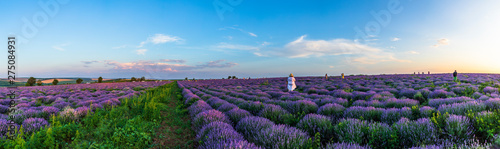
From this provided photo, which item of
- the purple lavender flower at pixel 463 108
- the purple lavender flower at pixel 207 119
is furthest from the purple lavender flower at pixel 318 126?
the purple lavender flower at pixel 463 108

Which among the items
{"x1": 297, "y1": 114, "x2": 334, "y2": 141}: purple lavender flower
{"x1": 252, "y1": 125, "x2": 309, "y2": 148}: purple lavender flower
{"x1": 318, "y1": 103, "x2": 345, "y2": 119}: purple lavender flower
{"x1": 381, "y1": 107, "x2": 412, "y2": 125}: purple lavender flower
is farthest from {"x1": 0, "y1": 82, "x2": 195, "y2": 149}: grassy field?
{"x1": 381, "y1": 107, "x2": 412, "y2": 125}: purple lavender flower

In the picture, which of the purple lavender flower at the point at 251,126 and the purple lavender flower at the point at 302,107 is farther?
the purple lavender flower at the point at 302,107

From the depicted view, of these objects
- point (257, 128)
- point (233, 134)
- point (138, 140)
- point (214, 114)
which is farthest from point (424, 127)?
point (138, 140)

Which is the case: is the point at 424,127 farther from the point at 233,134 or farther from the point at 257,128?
the point at 233,134

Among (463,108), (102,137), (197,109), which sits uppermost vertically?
(463,108)

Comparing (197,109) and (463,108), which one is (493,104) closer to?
(463,108)

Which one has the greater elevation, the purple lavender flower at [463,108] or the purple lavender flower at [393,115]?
the purple lavender flower at [463,108]

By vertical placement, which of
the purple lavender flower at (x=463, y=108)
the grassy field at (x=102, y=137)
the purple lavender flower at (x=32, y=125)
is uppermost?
the purple lavender flower at (x=463, y=108)

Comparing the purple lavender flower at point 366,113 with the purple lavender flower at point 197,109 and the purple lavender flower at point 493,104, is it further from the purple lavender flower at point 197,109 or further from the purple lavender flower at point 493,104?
the purple lavender flower at point 197,109

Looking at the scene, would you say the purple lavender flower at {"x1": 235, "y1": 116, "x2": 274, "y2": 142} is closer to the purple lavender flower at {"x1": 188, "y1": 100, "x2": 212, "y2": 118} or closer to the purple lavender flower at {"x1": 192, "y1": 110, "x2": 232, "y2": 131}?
A: the purple lavender flower at {"x1": 192, "y1": 110, "x2": 232, "y2": 131}

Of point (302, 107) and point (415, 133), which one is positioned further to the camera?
point (302, 107)

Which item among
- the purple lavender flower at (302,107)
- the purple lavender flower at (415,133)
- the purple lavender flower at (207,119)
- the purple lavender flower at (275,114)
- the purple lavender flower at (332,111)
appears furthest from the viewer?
the purple lavender flower at (302,107)

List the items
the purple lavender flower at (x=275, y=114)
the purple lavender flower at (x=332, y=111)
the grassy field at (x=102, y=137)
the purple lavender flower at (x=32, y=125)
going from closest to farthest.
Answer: the grassy field at (x=102, y=137) → the purple lavender flower at (x=32, y=125) → the purple lavender flower at (x=275, y=114) → the purple lavender flower at (x=332, y=111)

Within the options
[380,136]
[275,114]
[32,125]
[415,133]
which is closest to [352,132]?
[380,136]
